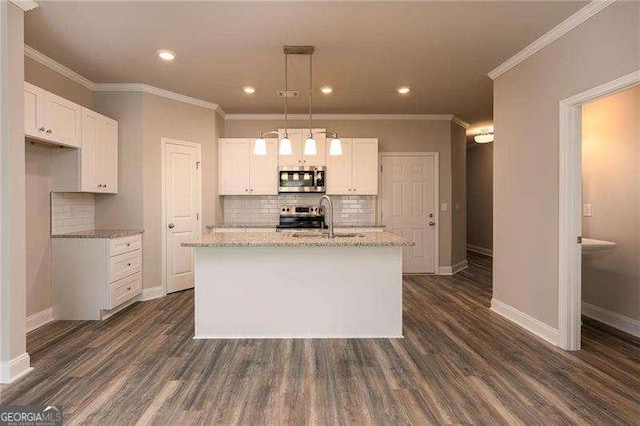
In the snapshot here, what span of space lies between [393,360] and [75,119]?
3869mm

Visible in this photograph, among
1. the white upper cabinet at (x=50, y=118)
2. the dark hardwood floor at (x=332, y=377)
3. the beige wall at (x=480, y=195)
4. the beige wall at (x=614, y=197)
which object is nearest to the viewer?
the dark hardwood floor at (x=332, y=377)

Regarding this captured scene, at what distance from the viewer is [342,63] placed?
371 cm

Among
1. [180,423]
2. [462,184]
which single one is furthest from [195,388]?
[462,184]

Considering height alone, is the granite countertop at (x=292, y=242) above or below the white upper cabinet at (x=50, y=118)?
below

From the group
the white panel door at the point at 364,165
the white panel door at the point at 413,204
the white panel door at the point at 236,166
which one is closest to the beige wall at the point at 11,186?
the white panel door at the point at 236,166

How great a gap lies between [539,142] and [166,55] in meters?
3.73

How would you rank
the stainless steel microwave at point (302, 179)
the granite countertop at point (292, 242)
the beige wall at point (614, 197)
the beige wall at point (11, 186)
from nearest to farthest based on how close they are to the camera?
1. the beige wall at point (11, 186)
2. the granite countertop at point (292, 242)
3. the beige wall at point (614, 197)
4. the stainless steel microwave at point (302, 179)

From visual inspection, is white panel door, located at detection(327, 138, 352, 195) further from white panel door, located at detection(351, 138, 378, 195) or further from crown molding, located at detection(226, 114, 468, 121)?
crown molding, located at detection(226, 114, 468, 121)

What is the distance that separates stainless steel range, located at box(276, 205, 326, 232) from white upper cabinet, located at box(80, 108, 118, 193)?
7.84ft

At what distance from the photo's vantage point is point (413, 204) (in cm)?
595

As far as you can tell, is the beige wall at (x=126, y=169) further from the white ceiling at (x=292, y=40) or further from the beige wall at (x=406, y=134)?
the beige wall at (x=406, y=134)

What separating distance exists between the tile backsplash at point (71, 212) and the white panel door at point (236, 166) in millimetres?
1830

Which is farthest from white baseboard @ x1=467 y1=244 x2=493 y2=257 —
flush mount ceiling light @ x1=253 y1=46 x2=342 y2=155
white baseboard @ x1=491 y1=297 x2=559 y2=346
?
flush mount ceiling light @ x1=253 y1=46 x2=342 y2=155

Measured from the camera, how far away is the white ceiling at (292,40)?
2719 mm
